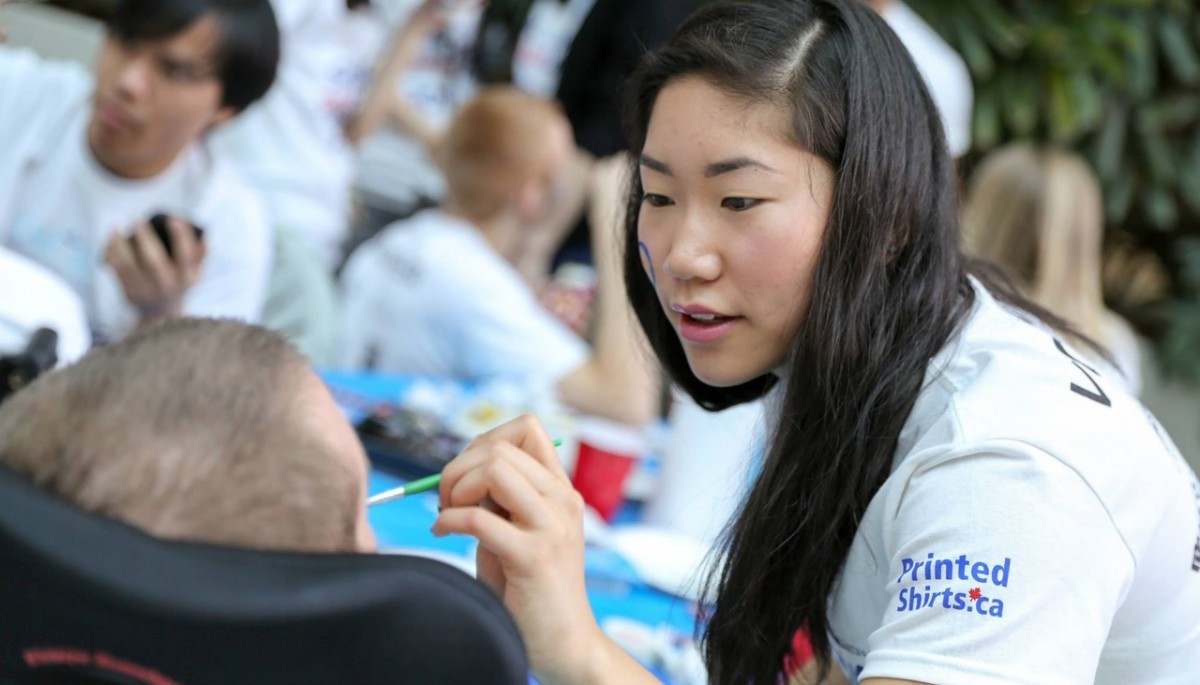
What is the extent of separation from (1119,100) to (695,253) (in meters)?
4.91

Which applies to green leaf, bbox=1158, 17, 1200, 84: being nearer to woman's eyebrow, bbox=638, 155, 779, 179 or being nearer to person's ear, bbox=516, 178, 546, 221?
person's ear, bbox=516, 178, 546, 221

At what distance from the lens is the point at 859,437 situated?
1.10 m

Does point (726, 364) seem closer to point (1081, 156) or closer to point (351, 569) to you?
point (351, 569)

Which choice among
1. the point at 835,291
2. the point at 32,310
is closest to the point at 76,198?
the point at 32,310

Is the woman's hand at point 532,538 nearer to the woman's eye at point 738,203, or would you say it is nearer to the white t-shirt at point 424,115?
the woman's eye at point 738,203

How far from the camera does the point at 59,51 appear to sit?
4105mm

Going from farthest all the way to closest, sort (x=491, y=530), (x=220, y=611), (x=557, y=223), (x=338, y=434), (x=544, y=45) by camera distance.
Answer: (x=544, y=45), (x=557, y=223), (x=491, y=530), (x=338, y=434), (x=220, y=611)

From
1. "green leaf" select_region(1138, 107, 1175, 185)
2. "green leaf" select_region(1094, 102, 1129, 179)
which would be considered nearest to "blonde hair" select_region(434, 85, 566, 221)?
"green leaf" select_region(1094, 102, 1129, 179)

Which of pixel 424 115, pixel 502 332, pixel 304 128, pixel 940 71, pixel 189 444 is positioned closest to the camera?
pixel 189 444

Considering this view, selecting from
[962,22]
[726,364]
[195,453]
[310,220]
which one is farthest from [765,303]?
[962,22]

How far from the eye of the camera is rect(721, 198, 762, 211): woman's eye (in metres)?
1.05

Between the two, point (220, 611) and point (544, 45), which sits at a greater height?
point (220, 611)

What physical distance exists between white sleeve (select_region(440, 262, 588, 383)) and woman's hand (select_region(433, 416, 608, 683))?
5.35 ft

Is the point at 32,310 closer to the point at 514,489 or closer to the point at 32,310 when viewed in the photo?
the point at 32,310
